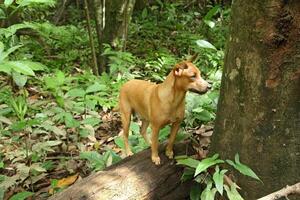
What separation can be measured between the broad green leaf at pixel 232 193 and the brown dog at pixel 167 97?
26.1 inches

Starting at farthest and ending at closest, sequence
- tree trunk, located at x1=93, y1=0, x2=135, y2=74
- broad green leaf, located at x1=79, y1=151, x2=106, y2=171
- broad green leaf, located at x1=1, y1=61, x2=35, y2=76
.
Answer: tree trunk, located at x1=93, y1=0, x2=135, y2=74
broad green leaf, located at x1=79, y1=151, x2=106, y2=171
broad green leaf, located at x1=1, y1=61, x2=35, y2=76

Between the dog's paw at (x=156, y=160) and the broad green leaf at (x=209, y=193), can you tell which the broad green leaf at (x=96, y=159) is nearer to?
the dog's paw at (x=156, y=160)

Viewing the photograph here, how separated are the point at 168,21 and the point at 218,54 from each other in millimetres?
3846

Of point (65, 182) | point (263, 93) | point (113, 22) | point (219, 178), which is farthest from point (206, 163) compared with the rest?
point (113, 22)

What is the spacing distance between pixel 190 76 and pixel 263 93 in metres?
0.61

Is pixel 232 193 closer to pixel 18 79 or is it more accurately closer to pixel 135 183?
pixel 135 183

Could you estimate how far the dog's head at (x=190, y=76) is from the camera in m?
3.32

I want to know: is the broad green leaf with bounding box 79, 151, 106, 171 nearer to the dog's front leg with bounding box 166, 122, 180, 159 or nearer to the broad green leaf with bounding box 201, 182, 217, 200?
the dog's front leg with bounding box 166, 122, 180, 159

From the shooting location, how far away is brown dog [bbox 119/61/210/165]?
3.34 m

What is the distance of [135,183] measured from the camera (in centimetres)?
343

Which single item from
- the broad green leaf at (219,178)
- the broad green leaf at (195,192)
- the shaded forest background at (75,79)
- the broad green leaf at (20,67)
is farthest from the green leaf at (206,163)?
the broad green leaf at (20,67)

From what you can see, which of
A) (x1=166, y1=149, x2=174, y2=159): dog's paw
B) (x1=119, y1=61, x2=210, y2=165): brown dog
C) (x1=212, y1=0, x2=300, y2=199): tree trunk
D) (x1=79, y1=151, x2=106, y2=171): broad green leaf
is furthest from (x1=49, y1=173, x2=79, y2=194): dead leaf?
(x1=212, y1=0, x2=300, y2=199): tree trunk

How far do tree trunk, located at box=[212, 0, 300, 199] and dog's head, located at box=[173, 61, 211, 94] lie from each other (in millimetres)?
190

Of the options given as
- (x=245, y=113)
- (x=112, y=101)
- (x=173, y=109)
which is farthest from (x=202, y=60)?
(x=245, y=113)
